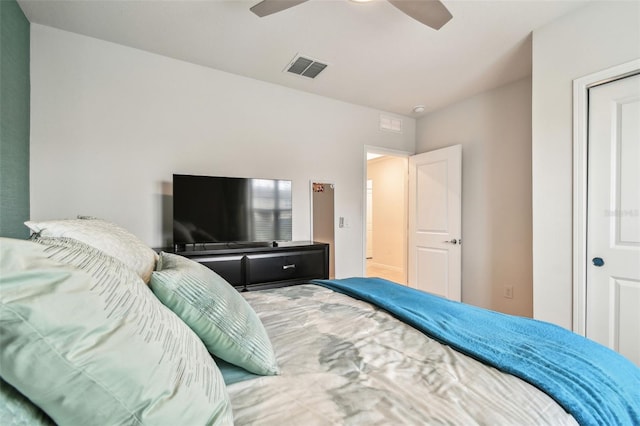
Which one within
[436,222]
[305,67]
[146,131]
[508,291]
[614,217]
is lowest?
[508,291]

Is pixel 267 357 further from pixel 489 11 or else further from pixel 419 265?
pixel 419 265

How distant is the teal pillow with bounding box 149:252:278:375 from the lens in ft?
2.53

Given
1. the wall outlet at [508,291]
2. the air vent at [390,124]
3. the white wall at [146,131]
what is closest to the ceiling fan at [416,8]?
the white wall at [146,131]

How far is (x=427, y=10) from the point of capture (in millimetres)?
1657

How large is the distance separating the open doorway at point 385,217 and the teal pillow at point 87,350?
5.15 metres

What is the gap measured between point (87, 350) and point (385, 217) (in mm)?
6025

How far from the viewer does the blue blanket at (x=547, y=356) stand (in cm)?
74

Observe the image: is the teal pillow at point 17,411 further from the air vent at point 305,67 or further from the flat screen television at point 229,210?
the air vent at point 305,67

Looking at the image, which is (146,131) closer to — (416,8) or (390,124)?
(416,8)

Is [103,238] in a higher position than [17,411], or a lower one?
higher

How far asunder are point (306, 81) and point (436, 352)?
117 inches

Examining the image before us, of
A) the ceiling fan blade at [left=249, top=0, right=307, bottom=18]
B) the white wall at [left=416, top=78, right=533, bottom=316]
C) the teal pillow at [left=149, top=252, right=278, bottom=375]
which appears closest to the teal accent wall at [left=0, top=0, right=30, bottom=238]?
the ceiling fan blade at [left=249, top=0, right=307, bottom=18]

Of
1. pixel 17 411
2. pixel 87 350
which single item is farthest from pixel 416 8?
pixel 17 411

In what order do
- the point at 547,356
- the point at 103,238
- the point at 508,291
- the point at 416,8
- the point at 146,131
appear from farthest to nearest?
the point at 508,291 → the point at 146,131 → the point at 416,8 → the point at 103,238 → the point at 547,356
